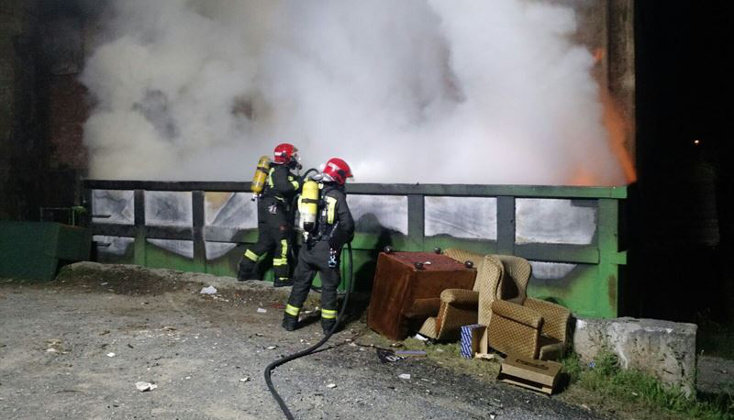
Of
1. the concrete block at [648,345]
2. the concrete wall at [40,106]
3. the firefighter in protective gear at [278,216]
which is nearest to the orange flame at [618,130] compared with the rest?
the concrete block at [648,345]

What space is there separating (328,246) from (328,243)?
30 millimetres

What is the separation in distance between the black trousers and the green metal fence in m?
1.36

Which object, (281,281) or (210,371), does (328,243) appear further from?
(281,281)

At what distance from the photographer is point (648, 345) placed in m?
5.08

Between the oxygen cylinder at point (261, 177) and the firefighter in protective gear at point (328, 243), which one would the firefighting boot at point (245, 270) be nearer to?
the oxygen cylinder at point (261, 177)

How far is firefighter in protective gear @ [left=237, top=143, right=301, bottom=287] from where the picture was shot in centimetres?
770

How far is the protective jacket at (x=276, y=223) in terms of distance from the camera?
7703 mm

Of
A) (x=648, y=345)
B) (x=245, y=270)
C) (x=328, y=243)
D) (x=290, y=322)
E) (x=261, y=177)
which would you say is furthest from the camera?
(x=245, y=270)

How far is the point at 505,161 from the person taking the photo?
893 centimetres

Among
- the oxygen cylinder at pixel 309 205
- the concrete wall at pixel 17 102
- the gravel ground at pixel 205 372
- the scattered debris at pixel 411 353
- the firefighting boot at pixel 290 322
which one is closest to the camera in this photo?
the gravel ground at pixel 205 372

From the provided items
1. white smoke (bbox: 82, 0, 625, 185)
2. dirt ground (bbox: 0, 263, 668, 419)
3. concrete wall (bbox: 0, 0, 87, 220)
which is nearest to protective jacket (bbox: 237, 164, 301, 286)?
dirt ground (bbox: 0, 263, 668, 419)

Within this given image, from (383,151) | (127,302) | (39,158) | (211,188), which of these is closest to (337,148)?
(383,151)

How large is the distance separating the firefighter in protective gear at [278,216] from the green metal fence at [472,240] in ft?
1.25

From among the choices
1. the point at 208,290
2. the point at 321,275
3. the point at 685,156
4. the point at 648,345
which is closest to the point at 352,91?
the point at 208,290
